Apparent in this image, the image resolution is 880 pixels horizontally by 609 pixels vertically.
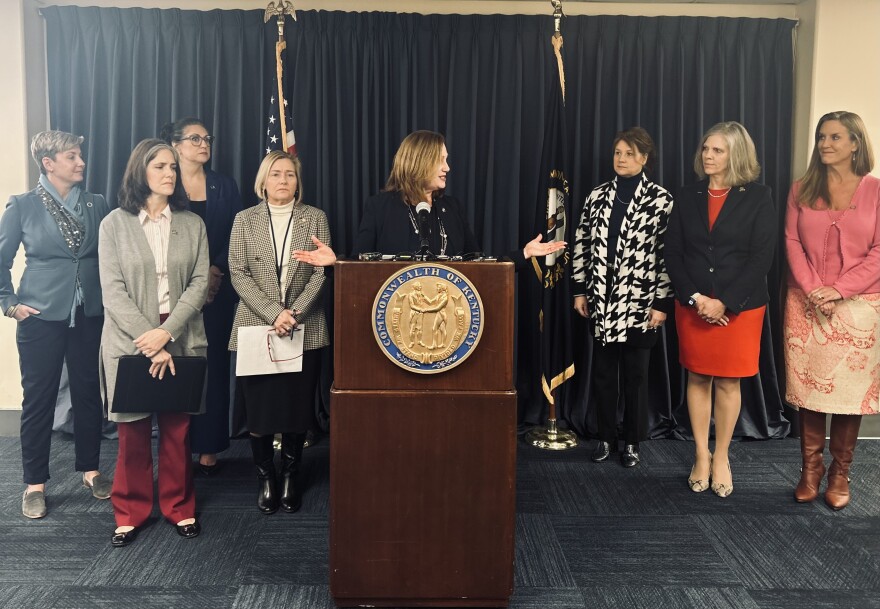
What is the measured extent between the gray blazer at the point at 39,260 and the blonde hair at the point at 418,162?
148 centimetres

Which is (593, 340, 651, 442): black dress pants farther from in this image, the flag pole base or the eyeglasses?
the eyeglasses

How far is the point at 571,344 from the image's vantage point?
171 inches

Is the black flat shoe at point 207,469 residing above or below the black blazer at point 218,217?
below

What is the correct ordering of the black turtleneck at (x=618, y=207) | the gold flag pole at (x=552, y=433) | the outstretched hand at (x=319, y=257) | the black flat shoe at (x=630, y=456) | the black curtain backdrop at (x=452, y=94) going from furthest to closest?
the black curtain backdrop at (x=452, y=94) < the gold flag pole at (x=552, y=433) < the black flat shoe at (x=630, y=456) < the black turtleneck at (x=618, y=207) < the outstretched hand at (x=319, y=257)

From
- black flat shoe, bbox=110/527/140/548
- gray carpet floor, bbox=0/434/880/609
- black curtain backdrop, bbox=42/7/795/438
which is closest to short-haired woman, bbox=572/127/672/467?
gray carpet floor, bbox=0/434/880/609

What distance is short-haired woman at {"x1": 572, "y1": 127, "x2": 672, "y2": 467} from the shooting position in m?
3.61

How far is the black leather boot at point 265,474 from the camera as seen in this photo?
3219 mm

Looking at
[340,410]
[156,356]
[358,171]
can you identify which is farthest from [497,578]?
[358,171]

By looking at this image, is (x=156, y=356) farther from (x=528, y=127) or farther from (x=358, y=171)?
(x=528, y=127)

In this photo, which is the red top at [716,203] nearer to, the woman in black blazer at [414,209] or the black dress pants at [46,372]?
the woman in black blazer at [414,209]

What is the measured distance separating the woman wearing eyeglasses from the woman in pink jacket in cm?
272

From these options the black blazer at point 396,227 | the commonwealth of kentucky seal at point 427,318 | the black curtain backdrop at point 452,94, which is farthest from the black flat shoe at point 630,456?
the commonwealth of kentucky seal at point 427,318

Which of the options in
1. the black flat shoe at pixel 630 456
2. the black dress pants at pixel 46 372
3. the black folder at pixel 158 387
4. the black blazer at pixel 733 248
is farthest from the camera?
the black flat shoe at pixel 630 456

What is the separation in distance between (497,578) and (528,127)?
114 inches
